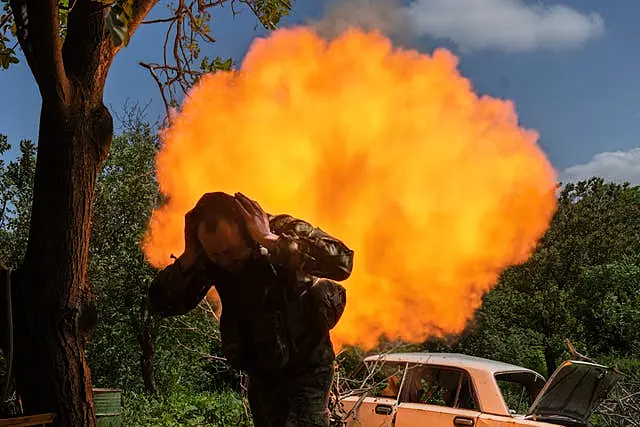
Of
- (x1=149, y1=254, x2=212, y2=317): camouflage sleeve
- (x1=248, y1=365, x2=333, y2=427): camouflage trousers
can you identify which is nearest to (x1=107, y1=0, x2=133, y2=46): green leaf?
(x1=149, y1=254, x2=212, y2=317): camouflage sleeve

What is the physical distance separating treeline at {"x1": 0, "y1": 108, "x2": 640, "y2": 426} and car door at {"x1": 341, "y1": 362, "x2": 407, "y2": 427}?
4.79 metres

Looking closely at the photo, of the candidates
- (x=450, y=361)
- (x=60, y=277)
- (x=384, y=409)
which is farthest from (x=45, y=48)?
(x=450, y=361)

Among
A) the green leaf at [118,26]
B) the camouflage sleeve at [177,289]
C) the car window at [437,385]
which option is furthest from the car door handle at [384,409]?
the green leaf at [118,26]

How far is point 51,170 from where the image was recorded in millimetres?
4695

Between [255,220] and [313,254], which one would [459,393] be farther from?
[255,220]

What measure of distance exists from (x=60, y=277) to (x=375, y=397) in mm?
4961

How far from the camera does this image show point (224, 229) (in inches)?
137

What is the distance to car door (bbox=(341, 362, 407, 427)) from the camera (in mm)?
8212

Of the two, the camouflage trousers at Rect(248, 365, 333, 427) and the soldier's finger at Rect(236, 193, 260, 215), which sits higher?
the soldier's finger at Rect(236, 193, 260, 215)

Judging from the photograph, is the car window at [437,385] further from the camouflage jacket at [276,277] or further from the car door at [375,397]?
the camouflage jacket at [276,277]

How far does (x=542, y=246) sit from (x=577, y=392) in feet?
22.9

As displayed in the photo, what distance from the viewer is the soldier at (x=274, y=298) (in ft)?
11.3

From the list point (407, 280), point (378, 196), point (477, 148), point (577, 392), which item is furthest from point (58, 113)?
point (577, 392)

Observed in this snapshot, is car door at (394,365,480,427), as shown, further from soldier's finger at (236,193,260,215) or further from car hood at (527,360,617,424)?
soldier's finger at (236,193,260,215)
